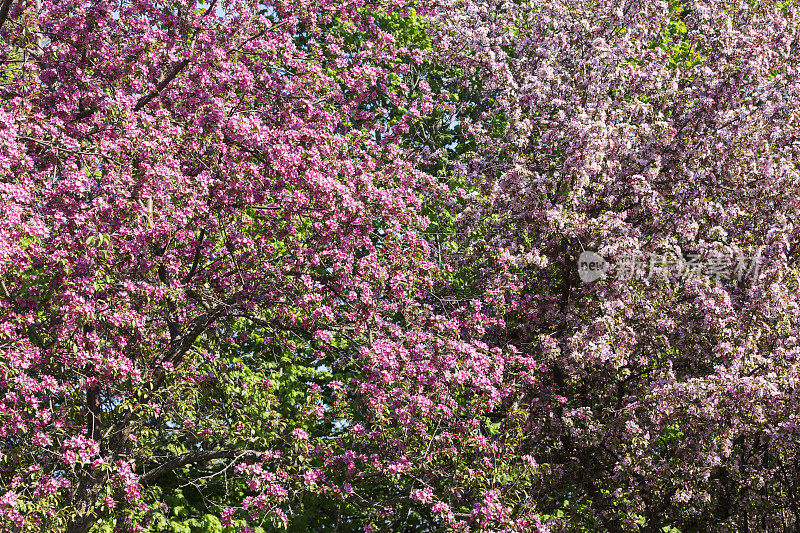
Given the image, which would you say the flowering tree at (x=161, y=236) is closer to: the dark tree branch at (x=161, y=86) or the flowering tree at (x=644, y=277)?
the dark tree branch at (x=161, y=86)

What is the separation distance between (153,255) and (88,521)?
385cm

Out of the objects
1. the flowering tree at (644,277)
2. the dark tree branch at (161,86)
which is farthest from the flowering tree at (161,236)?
the flowering tree at (644,277)

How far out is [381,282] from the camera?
11.2 m

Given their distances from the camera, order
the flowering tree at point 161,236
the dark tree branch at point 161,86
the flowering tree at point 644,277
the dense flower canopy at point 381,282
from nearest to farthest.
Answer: the flowering tree at point 161,236 < the dense flower canopy at point 381,282 < the dark tree branch at point 161,86 < the flowering tree at point 644,277

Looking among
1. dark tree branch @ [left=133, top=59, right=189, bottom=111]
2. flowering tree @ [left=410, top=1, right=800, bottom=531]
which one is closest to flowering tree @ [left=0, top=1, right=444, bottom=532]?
dark tree branch @ [left=133, top=59, right=189, bottom=111]

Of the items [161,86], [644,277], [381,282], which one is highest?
[644,277]

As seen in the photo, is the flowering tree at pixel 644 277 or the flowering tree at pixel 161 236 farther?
the flowering tree at pixel 644 277

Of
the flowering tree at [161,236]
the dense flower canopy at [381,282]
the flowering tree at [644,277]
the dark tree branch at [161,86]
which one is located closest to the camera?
the flowering tree at [161,236]

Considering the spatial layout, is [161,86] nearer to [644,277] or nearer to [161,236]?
[161,236]

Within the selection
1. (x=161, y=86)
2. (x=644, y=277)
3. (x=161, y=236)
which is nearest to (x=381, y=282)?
(x=161, y=236)

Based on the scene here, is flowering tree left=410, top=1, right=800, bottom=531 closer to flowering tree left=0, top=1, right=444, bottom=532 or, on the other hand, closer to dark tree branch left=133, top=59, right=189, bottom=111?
flowering tree left=0, top=1, right=444, bottom=532

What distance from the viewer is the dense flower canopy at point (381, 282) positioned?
32.1ft

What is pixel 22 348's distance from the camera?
912 centimetres

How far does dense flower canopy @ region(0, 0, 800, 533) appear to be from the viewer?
9773 mm
